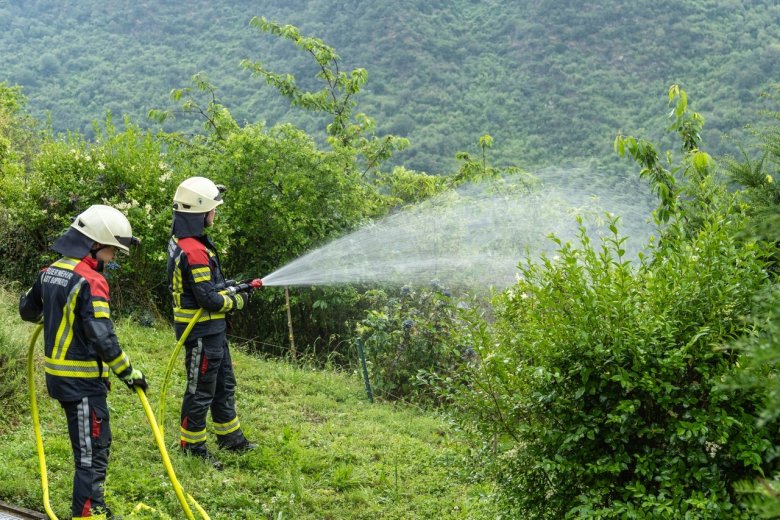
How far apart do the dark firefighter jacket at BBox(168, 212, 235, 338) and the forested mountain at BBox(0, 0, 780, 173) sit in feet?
53.9

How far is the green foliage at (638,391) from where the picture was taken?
3.72 m

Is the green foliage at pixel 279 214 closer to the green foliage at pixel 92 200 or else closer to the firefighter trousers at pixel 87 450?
the green foliage at pixel 92 200

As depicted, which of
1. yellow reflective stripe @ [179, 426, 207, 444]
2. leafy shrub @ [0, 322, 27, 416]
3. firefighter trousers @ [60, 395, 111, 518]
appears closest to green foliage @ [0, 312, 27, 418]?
leafy shrub @ [0, 322, 27, 416]

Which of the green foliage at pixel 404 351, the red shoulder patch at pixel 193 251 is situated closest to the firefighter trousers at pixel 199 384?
the red shoulder patch at pixel 193 251

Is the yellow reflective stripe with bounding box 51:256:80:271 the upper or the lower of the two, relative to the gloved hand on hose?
upper

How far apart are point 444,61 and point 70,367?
2844 cm

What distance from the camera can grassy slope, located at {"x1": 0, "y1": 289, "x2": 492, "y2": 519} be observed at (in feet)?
18.7

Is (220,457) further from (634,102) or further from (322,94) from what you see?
(634,102)

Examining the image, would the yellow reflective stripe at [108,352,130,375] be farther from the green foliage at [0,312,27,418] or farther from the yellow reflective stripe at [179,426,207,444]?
the green foliage at [0,312,27,418]

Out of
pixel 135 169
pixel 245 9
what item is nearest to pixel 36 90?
pixel 245 9

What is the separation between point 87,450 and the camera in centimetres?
512

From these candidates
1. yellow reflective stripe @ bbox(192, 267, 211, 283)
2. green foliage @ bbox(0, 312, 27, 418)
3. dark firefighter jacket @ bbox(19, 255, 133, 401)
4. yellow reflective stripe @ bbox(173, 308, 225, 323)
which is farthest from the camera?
green foliage @ bbox(0, 312, 27, 418)

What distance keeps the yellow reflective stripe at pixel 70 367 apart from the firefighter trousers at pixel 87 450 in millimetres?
164

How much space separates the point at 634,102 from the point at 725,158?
22.7 meters
